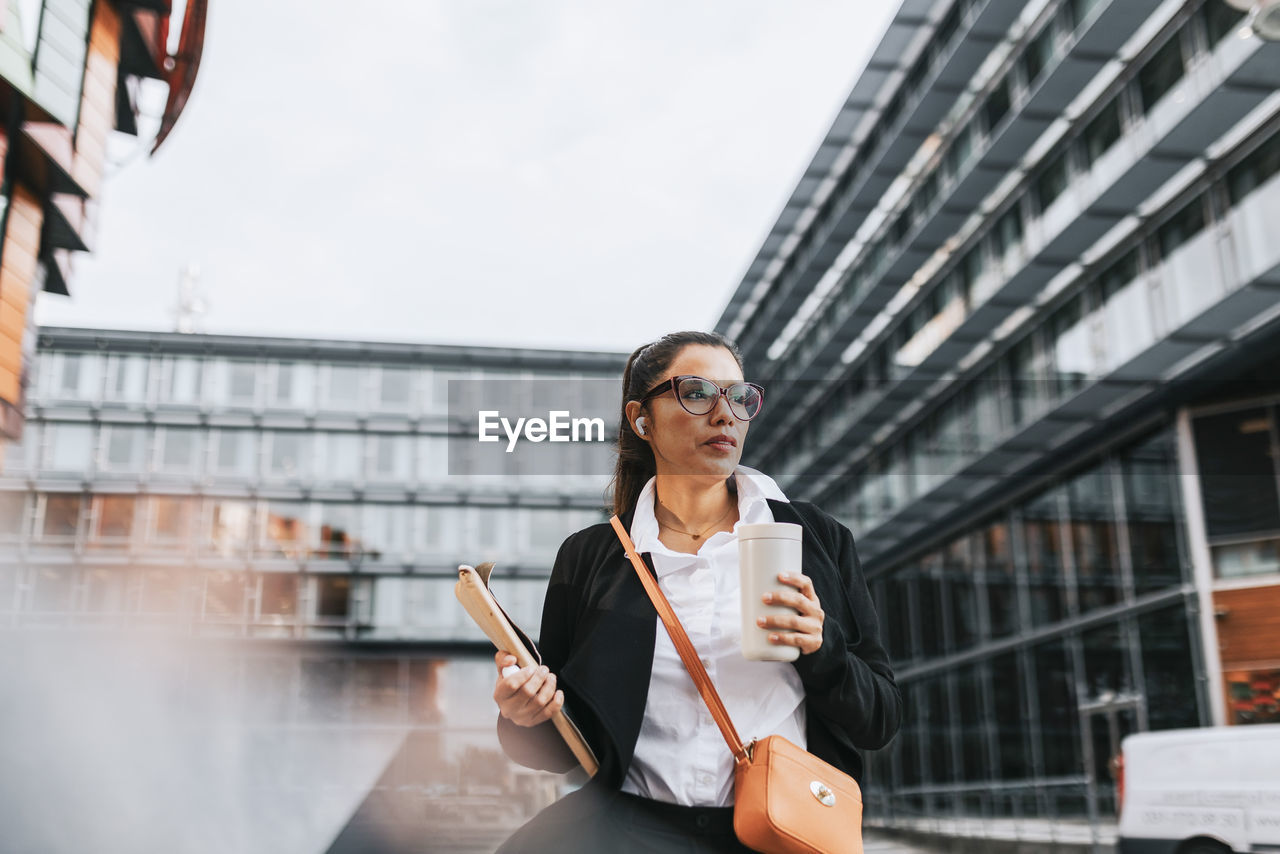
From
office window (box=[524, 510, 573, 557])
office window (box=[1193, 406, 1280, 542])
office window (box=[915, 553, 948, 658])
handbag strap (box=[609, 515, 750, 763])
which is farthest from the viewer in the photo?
office window (box=[524, 510, 573, 557])

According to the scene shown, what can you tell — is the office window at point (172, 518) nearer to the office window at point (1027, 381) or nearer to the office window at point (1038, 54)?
the office window at point (1027, 381)

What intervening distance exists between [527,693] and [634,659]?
0.18m

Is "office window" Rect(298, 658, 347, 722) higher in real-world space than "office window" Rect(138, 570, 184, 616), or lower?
lower

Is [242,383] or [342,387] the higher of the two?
[242,383]

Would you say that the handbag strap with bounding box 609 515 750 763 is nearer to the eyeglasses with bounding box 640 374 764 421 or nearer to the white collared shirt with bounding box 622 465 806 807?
the white collared shirt with bounding box 622 465 806 807

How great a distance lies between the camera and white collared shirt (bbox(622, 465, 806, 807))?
166 cm

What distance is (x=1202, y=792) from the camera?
10594mm

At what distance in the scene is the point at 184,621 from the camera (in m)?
39.5

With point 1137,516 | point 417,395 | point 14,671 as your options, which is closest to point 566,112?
point 417,395

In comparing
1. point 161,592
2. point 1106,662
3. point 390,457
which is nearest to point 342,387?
point 390,457

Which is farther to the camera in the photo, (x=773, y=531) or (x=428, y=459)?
(x=428, y=459)

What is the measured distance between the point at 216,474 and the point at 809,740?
41.0 m

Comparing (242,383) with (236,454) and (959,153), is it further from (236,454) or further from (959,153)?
(959,153)

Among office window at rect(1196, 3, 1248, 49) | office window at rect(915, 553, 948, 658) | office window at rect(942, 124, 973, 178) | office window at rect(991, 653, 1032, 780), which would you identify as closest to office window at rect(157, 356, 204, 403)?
office window at rect(915, 553, 948, 658)
